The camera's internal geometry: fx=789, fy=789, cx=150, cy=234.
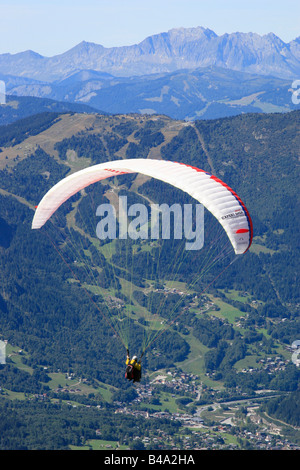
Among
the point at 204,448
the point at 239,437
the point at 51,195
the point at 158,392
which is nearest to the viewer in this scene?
the point at 51,195

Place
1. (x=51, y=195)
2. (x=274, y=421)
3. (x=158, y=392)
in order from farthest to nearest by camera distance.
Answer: (x=158, y=392)
(x=274, y=421)
(x=51, y=195)

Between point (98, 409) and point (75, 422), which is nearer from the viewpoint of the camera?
point (75, 422)

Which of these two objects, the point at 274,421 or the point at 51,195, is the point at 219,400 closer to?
the point at 274,421

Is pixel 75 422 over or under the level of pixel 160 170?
under
